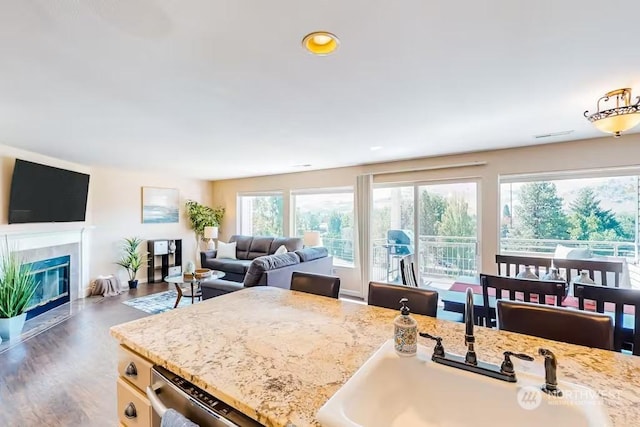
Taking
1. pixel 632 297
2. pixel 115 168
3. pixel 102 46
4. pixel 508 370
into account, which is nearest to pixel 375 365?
pixel 508 370

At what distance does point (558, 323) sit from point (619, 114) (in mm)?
1779

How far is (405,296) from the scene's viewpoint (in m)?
1.76

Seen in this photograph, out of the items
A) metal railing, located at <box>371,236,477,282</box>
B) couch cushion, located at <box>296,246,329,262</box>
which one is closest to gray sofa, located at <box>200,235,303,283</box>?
couch cushion, located at <box>296,246,329,262</box>

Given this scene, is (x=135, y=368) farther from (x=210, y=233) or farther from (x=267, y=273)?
(x=210, y=233)

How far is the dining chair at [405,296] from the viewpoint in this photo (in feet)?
5.45

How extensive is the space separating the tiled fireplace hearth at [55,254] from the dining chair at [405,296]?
4575mm

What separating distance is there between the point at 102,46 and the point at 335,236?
4.71m

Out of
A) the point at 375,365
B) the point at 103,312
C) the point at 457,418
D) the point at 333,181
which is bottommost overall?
the point at 103,312

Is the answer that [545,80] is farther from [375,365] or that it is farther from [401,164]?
[401,164]

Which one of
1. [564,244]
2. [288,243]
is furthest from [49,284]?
[564,244]

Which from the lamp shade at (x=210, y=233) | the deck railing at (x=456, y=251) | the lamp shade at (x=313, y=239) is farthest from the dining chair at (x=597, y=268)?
the lamp shade at (x=210, y=233)

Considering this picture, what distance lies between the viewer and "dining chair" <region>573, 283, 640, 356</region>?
1569mm

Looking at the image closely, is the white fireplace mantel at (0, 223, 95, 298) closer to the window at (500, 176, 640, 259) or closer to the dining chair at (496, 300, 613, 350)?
the dining chair at (496, 300, 613, 350)

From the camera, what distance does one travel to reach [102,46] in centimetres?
158
